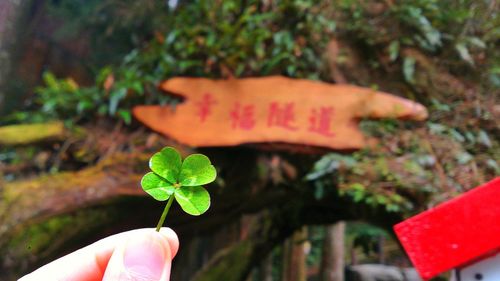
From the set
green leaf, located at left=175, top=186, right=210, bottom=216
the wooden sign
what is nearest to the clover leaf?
green leaf, located at left=175, top=186, right=210, bottom=216

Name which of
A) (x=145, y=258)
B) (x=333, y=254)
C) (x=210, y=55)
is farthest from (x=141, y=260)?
(x=333, y=254)

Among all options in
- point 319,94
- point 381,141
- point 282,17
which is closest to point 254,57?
point 282,17

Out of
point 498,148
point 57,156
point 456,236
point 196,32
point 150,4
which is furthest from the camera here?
point 150,4

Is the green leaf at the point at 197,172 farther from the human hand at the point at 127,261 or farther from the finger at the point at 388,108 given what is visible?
the finger at the point at 388,108

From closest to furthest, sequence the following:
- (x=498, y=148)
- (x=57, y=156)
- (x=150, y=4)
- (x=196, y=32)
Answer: (x=498, y=148)
(x=57, y=156)
(x=196, y=32)
(x=150, y=4)

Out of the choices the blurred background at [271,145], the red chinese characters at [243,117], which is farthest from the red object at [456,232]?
the red chinese characters at [243,117]

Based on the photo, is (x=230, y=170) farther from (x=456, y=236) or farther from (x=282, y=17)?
(x=456, y=236)

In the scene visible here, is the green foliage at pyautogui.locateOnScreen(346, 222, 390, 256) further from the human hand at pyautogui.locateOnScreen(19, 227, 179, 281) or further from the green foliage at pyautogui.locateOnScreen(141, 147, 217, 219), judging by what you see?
the green foliage at pyautogui.locateOnScreen(141, 147, 217, 219)
